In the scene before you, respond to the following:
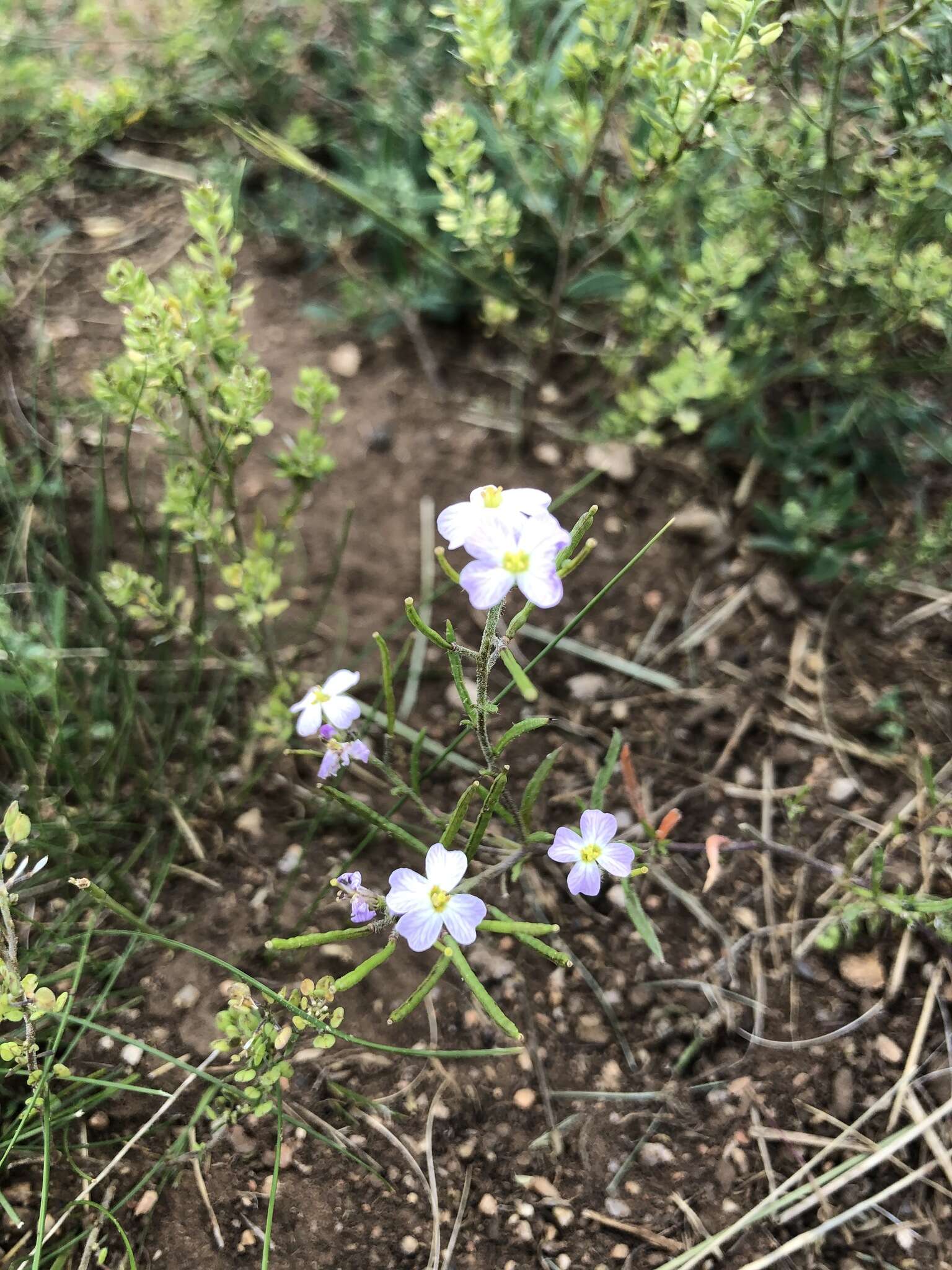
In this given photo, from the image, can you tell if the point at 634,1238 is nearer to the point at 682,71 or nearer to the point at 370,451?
the point at 370,451

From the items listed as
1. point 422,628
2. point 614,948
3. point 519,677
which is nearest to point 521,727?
point 519,677

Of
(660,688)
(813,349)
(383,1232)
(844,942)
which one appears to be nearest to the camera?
(383,1232)

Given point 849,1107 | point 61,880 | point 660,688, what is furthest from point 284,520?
point 849,1107

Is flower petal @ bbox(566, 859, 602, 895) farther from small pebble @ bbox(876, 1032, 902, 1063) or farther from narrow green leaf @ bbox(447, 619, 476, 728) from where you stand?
small pebble @ bbox(876, 1032, 902, 1063)

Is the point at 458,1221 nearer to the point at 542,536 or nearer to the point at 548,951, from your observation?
the point at 548,951

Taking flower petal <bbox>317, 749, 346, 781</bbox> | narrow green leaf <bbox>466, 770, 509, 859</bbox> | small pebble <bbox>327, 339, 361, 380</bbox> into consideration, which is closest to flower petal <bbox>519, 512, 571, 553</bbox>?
narrow green leaf <bbox>466, 770, 509, 859</bbox>

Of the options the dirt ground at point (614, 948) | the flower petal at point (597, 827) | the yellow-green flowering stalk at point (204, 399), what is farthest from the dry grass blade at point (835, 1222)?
the yellow-green flowering stalk at point (204, 399)

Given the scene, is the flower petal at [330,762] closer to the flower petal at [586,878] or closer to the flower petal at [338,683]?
the flower petal at [338,683]
